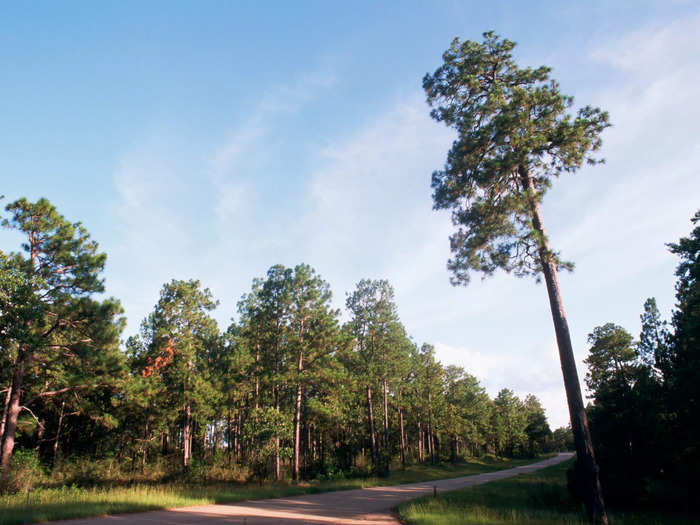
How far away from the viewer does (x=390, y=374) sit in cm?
3822

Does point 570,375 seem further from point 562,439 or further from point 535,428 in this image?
point 562,439

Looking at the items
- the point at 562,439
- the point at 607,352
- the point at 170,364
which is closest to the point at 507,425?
the point at 607,352

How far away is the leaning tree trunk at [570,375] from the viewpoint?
1134cm

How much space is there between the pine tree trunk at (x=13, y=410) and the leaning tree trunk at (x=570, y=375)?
89.2 ft

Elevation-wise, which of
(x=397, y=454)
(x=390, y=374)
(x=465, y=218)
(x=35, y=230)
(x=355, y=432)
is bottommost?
(x=397, y=454)

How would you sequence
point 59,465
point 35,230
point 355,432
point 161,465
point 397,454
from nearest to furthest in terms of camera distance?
1. point 35,230
2. point 59,465
3. point 161,465
4. point 355,432
5. point 397,454

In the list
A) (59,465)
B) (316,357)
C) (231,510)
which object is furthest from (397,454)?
(231,510)

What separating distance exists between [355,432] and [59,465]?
2920 centimetres

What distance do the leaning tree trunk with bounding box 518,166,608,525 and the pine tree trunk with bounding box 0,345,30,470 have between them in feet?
A: 89.2

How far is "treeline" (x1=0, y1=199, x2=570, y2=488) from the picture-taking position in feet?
75.0

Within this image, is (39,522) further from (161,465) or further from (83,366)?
(161,465)

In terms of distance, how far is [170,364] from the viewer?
2858 cm

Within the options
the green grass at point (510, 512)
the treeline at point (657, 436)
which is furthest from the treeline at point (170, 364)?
the treeline at point (657, 436)

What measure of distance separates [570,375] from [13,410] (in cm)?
2911
